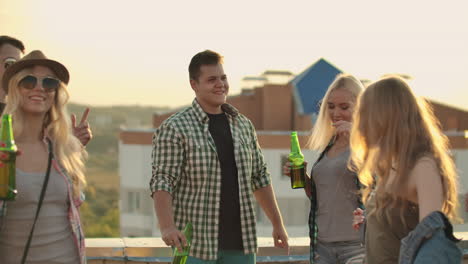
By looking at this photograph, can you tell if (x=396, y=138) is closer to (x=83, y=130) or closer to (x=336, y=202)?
(x=336, y=202)

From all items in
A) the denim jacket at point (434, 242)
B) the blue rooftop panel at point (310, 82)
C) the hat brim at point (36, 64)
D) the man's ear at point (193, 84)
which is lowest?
the blue rooftop panel at point (310, 82)

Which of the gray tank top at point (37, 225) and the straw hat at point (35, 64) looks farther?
the straw hat at point (35, 64)

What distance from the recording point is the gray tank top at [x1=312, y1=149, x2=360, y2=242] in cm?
375

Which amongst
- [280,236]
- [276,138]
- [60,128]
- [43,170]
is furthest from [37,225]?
[276,138]

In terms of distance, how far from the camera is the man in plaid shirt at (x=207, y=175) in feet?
12.4

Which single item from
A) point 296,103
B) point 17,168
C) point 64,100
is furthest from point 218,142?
point 296,103

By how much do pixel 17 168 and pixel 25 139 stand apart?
0.18 meters

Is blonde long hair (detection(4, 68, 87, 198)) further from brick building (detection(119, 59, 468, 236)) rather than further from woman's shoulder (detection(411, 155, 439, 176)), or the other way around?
brick building (detection(119, 59, 468, 236))

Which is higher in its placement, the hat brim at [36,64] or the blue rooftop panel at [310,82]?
the hat brim at [36,64]

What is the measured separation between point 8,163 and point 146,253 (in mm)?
1957

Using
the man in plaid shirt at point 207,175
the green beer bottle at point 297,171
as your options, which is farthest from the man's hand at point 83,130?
the green beer bottle at point 297,171

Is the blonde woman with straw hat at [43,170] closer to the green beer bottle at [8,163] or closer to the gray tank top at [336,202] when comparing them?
the green beer bottle at [8,163]

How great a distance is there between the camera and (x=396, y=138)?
2.73 metres

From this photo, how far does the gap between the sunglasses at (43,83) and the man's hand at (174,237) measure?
2.82ft
